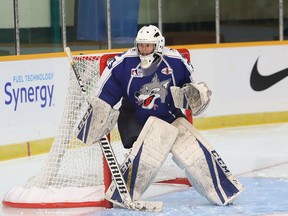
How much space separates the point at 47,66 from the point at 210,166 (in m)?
2.68

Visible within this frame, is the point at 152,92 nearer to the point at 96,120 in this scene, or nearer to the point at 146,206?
the point at 96,120

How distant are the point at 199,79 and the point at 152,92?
142 inches

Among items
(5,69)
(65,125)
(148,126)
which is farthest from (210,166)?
(5,69)

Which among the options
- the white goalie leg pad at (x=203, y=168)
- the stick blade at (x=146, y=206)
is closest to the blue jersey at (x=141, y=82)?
the white goalie leg pad at (x=203, y=168)

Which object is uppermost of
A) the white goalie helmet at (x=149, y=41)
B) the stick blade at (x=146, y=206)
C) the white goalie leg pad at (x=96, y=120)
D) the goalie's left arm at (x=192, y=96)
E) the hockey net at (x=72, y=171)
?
the white goalie helmet at (x=149, y=41)

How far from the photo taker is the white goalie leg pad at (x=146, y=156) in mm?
6273

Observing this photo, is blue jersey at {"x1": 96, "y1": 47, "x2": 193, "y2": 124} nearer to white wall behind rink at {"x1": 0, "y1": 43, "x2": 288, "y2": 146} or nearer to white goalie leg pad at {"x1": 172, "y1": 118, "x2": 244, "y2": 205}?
white goalie leg pad at {"x1": 172, "y1": 118, "x2": 244, "y2": 205}

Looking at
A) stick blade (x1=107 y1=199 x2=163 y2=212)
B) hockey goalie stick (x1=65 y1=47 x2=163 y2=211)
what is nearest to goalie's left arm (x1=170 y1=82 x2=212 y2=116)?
hockey goalie stick (x1=65 y1=47 x2=163 y2=211)

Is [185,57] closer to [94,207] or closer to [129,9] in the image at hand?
[94,207]

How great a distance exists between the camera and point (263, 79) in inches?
408

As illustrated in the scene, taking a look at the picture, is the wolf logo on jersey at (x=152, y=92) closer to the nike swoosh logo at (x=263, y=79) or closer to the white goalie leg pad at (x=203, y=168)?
the white goalie leg pad at (x=203, y=168)

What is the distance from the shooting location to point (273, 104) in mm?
10383

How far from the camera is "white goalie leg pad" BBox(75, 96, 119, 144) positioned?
6316 millimetres

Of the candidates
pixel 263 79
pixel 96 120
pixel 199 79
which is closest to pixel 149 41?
pixel 96 120
